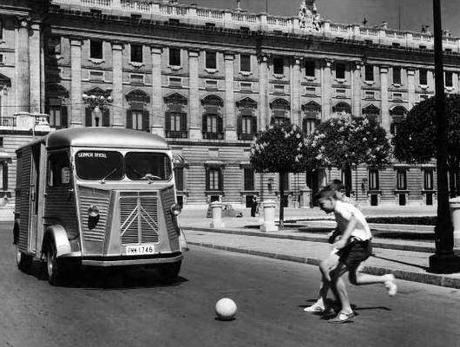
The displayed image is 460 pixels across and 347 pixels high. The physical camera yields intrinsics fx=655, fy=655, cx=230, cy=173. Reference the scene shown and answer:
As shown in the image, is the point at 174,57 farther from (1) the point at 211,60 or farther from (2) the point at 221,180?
(2) the point at 221,180

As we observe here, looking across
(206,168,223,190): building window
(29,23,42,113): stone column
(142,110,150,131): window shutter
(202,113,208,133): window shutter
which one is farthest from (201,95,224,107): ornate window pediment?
(29,23,42,113): stone column

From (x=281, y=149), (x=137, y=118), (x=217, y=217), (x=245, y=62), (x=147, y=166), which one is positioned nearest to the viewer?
(x=147, y=166)

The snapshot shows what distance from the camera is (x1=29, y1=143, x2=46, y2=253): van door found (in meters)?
12.0

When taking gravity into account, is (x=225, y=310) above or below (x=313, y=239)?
above

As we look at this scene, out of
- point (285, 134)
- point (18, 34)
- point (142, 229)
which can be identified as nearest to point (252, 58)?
point (18, 34)

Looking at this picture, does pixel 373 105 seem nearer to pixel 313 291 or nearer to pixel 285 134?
pixel 285 134

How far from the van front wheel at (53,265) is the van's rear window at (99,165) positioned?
4.51 ft

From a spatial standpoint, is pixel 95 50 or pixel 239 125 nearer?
pixel 95 50

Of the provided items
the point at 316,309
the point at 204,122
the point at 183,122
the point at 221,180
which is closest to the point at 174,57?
the point at 183,122

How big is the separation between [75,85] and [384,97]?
3071 cm

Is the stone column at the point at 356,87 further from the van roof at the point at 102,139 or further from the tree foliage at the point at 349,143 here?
the van roof at the point at 102,139

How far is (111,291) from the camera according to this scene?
10.5 meters

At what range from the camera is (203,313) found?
8.48 m

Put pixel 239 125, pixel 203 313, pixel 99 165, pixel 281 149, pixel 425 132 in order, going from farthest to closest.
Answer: pixel 239 125
pixel 281 149
pixel 425 132
pixel 99 165
pixel 203 313
